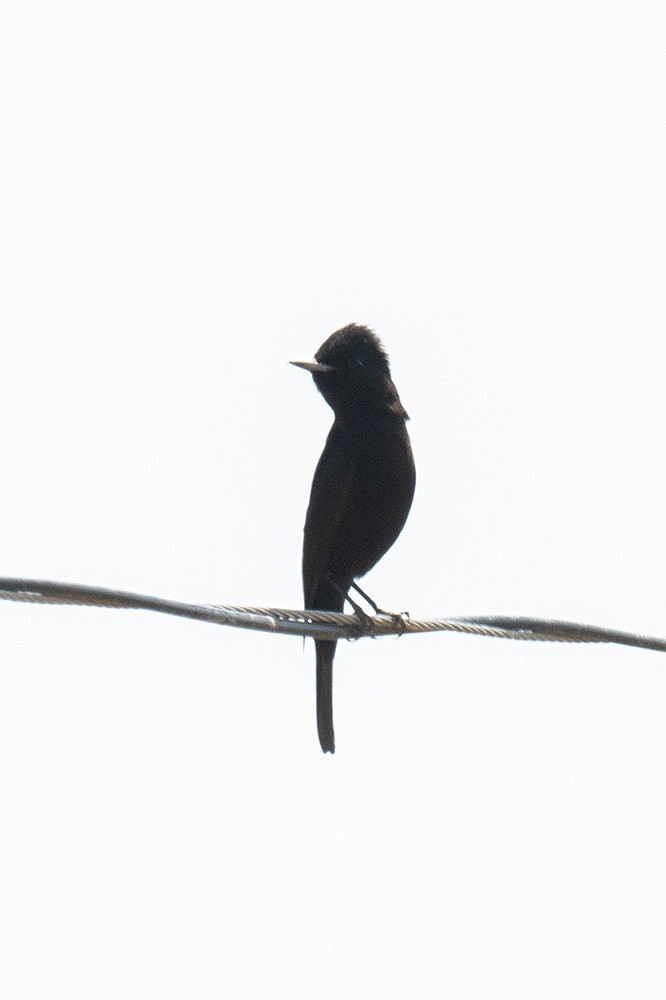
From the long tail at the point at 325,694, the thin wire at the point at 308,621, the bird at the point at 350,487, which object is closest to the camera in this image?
the thin wire at the point at 308,621

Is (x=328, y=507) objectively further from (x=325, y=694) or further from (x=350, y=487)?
(x=325, y=694)

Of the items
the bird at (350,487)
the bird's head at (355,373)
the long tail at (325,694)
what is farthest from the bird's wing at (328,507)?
the long tail at (325,694)

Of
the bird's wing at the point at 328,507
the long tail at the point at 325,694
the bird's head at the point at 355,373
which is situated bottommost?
the long tail at the point at 325,694

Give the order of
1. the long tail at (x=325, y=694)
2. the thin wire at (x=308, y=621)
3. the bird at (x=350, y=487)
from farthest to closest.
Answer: the bird at (x=350, y=487) → the long tail at (x=325, y=694) → the thin wire at (x=308, y=621)

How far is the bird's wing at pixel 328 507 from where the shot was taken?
26.6ft

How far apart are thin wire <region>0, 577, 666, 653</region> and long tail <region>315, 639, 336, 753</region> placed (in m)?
1.56

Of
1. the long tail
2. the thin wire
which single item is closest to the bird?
the long tail

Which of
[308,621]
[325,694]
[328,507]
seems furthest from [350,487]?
[308,621]

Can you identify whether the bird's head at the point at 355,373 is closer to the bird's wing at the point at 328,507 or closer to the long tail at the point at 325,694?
the bird's wing at the point at 328,507

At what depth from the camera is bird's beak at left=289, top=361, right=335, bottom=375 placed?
8453 millimetres

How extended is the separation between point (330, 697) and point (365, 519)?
884 mm

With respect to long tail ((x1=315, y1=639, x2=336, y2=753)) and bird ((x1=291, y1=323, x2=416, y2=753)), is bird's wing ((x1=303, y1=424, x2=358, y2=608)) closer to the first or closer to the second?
bird ((x1=291, y1=323, x2=416, y2=753))

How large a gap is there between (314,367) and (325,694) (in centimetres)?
168

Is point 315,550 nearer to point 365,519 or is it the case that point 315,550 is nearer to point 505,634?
point 365,519
